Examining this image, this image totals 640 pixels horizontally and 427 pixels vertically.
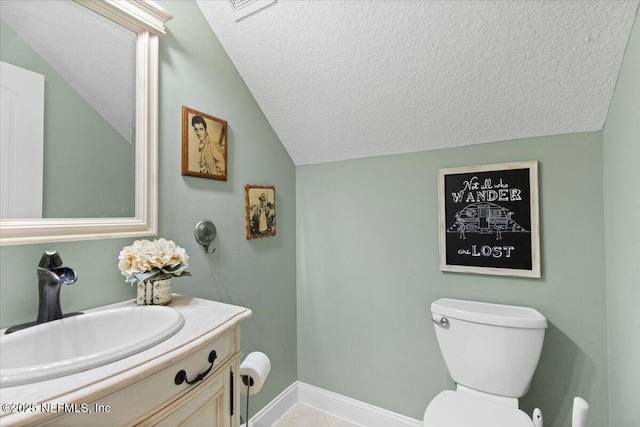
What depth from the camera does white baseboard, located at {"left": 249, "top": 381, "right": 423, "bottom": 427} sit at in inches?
66.6

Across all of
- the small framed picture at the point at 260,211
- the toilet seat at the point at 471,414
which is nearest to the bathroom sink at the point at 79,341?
the small framed picture at the point at 260,211

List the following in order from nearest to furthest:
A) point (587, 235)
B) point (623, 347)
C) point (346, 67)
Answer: point (623, 347), point (587, 235), point (346, 67)

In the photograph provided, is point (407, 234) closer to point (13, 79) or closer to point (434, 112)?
point (434, 112)

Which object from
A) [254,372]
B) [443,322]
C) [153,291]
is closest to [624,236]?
[443,322]

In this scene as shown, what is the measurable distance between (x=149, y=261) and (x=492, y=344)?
1.43 metres

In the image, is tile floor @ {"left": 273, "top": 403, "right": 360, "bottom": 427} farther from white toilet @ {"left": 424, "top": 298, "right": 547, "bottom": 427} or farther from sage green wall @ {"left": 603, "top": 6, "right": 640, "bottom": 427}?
sage green wall @ {"left": 603, "top": 6, "right": 640, "bottom": 427}

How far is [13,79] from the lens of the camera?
87cm

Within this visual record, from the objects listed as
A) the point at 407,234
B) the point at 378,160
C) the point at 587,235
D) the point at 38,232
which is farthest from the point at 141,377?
the point at 587,235

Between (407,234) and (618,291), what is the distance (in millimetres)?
876

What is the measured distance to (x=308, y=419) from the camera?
6.05 ft

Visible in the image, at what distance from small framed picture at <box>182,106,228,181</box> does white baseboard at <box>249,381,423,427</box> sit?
139 cm

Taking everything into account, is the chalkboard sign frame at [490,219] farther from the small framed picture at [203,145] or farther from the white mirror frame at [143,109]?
the white mirror frame at [143,109]

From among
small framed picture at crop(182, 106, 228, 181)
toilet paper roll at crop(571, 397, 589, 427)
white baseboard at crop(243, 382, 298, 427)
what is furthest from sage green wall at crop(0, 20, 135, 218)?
toilet paper roll at crop(571, 397, 589, 427)

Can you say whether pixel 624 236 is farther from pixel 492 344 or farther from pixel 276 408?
pixel 276 408
